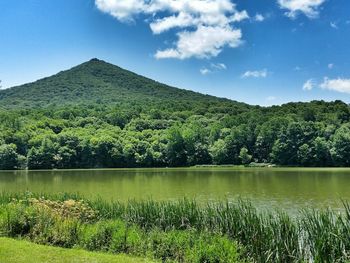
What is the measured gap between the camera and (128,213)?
18.4 m

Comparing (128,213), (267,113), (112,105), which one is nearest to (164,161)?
(267,113)

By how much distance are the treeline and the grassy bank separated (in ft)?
255

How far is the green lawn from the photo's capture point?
1210 cm

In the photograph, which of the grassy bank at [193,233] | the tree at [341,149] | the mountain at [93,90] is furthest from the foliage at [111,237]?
the mountain at [93,90]

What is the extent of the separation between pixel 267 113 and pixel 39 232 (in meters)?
112

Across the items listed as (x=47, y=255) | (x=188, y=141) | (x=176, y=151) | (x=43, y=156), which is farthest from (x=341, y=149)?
(x=47, y=255)

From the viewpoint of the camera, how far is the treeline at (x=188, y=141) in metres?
96.2

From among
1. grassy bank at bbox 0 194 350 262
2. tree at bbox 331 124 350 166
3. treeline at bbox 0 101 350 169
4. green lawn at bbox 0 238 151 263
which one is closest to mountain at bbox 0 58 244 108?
treeline at bbox 0 101 350 169

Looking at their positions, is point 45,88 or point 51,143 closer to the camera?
point 51,143

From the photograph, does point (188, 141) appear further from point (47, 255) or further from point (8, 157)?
point (47, 255)

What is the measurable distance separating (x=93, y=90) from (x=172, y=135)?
219ft

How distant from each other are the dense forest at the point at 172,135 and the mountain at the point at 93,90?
9.31m

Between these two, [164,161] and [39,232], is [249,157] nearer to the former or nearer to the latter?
[164,161]

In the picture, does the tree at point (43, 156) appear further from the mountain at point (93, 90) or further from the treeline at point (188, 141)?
the mountain at point (93, 90)
